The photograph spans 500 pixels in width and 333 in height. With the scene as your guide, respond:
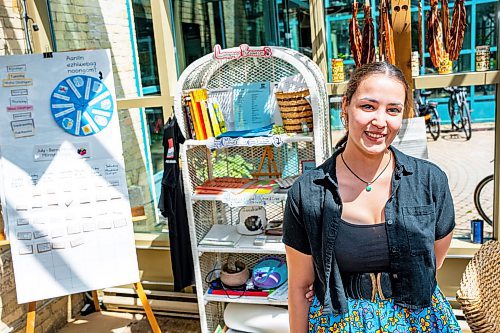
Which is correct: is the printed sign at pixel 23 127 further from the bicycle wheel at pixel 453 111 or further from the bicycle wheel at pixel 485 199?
the bicycle wheel at pixel 485 199

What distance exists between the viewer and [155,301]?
3.36 metres

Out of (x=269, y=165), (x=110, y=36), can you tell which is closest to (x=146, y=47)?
(x=110, y=36)

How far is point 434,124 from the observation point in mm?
3496

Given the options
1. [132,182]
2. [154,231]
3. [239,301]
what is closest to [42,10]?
[132,182]

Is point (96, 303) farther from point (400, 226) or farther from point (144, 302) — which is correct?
point (400, 226)

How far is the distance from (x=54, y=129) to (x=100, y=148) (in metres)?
0.28

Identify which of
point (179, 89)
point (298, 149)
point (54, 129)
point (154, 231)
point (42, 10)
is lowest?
point (154, 231)

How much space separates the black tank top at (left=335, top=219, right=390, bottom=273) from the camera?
1382 millimetres

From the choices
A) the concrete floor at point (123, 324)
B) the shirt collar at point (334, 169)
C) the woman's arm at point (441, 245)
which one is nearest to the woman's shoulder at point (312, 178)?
the shirt collar at point (334, 169)

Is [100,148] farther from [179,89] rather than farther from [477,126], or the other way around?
[477,126]

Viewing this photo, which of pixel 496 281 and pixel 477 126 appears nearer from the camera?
pixel 496 281

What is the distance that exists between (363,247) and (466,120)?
88.6 inches

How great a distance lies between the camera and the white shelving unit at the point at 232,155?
2480 mm

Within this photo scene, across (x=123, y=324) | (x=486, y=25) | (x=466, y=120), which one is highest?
(x=486, y=25)
